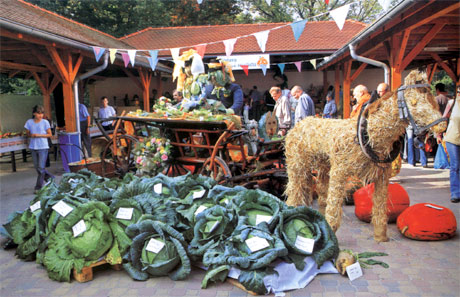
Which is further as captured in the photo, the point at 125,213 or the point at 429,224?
the point at 429,224

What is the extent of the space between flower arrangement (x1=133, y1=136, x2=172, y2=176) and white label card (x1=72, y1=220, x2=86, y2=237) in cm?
257

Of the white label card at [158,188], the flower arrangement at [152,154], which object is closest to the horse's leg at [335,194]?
the white label card at [158,188]

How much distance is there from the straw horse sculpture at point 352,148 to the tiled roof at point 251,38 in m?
11.5

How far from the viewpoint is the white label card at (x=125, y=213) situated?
152 inches

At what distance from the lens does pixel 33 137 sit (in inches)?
285

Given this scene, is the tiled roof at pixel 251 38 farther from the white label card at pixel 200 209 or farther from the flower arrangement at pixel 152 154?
the white label card at pixel 200 209

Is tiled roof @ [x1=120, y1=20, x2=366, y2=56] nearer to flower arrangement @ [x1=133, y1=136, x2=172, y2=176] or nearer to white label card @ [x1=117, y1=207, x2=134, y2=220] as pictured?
flower arrangement @ [x1=133, y1=136, x2=172, y2=176]

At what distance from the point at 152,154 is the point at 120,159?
1335mm

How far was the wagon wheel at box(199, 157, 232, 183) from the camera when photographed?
5375 mm

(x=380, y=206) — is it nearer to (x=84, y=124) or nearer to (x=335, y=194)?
(x=335, y=194)

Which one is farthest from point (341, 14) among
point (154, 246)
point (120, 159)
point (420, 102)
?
point (120, 159)

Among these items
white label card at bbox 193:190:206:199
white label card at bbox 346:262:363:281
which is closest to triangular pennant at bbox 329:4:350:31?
white label card at bbox 193:190:206:199

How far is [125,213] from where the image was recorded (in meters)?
3.89

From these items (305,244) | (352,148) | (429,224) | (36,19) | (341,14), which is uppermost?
(36,19)
